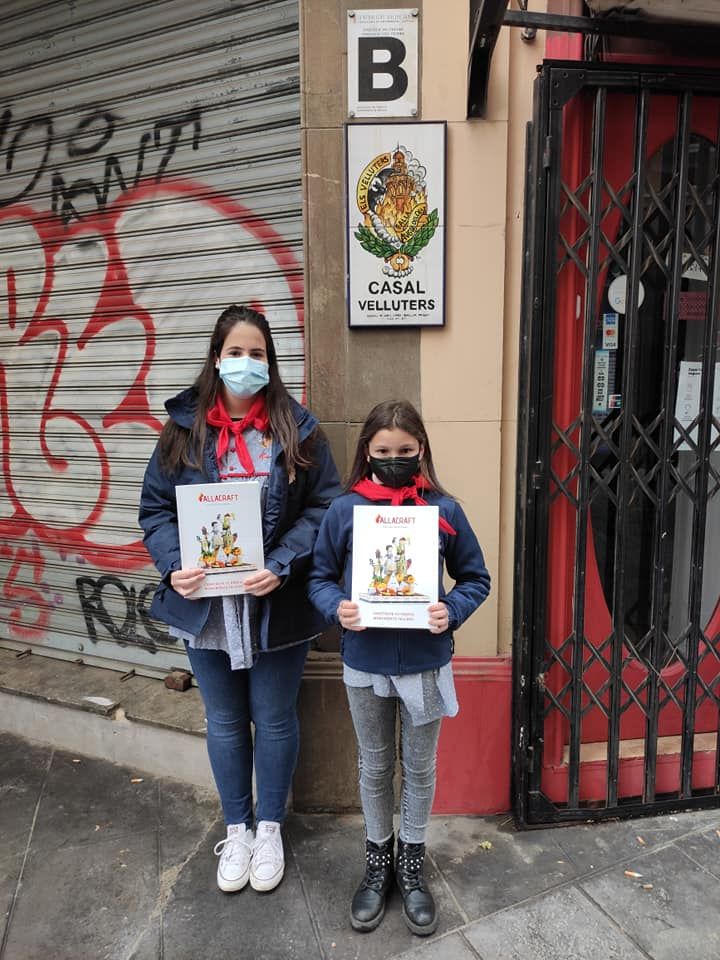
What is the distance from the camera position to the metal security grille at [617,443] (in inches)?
105

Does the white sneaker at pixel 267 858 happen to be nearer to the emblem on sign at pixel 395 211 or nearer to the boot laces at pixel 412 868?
the boot laces at pixel 412 868

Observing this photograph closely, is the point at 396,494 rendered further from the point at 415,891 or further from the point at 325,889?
the point at 325,889

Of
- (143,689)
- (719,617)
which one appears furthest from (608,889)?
(143,689)

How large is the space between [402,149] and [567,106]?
66 centimetres

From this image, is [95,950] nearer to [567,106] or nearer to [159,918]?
[159,918]

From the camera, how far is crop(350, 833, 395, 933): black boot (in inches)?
95.1

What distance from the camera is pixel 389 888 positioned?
→ 255 centimetres

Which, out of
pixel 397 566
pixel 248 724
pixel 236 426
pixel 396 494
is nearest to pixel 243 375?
pixel 236 426

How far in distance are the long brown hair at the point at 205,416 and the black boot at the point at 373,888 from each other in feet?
4.62

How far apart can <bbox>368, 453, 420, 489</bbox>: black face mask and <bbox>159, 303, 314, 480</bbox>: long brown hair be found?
0.37 meters

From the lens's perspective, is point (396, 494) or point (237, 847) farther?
point (237, 847)

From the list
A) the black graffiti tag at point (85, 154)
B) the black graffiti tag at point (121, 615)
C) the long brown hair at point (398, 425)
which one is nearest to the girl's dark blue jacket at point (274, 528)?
the long brown hair at point (398, 425)

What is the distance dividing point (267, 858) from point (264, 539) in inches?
49.4

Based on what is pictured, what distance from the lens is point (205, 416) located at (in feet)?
8.16
